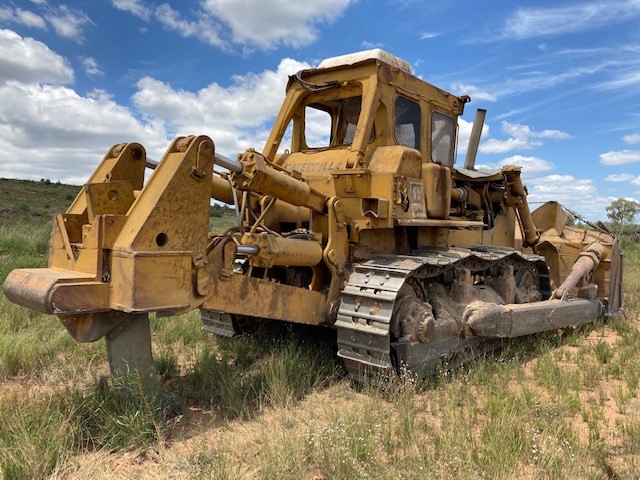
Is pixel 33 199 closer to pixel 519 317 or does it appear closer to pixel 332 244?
pixel 332 244

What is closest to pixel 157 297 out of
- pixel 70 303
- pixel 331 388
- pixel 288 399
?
pixel 70 303

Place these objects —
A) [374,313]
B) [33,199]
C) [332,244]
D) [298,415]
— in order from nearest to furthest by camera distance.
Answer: [298,415], [374,313], [332,244], [33,199]

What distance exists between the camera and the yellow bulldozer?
3.77 meters

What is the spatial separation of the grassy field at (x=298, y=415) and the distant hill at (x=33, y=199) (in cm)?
2032

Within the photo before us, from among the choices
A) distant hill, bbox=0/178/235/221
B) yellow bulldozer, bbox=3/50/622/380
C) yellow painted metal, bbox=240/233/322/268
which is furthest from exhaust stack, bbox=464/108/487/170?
distant hill, bbox=0/178/235/221

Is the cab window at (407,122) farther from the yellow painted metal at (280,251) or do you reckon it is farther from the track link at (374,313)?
the yellow painted metal at (280,251)

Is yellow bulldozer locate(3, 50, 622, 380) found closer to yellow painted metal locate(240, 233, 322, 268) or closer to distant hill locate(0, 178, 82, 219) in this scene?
yellow painted metal locate(240, 233, 322, 268)

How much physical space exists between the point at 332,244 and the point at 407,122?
1.92 m

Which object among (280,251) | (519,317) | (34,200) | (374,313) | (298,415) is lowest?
(298,415)

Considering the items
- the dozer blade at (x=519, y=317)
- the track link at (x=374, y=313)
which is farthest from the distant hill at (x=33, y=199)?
the dozer blade at (x=519, y=317)

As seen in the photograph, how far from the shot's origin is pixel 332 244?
5242 millimetres

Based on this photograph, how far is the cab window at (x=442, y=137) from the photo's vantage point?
264 inches

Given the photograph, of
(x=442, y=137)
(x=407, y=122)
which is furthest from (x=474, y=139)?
(x=407, y=122)

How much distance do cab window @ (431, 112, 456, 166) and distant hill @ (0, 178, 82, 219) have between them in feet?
68.7
